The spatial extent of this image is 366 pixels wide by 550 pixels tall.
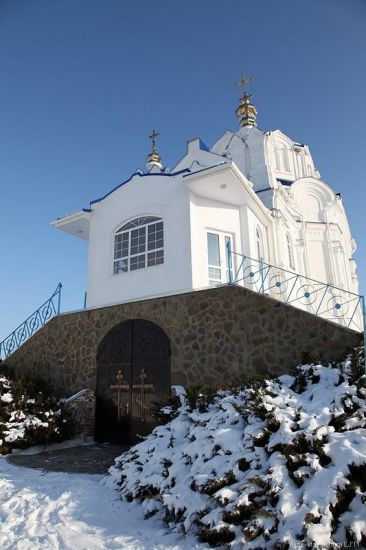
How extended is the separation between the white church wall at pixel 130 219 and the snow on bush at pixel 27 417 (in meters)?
3.08

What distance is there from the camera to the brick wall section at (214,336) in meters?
7.44

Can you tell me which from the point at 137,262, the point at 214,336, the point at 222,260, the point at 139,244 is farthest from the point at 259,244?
the point at 214,336

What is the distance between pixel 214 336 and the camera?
848 centimetres

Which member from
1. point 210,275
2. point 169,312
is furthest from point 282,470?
point 210,275

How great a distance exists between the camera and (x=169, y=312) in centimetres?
931

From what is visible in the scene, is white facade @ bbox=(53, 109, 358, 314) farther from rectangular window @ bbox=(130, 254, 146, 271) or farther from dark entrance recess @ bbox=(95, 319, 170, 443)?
dark entrance recess @ bbox=(95, 319, 170, 443)

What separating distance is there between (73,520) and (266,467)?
2136 mm

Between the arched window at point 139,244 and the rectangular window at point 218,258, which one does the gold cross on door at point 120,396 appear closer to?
the arched window at point 139,244

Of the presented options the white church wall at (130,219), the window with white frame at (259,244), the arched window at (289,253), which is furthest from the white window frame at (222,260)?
the arched window at (289,253)

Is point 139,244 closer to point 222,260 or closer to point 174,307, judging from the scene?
point 222,260

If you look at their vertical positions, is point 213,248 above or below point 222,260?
above

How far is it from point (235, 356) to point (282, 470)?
419 centimetres

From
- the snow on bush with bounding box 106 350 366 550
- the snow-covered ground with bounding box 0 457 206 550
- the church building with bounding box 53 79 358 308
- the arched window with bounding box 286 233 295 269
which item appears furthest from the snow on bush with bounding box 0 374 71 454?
the arched window with bounding box 286 233 295 269

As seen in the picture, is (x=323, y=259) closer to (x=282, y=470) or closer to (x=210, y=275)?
(x=210, y=275)
